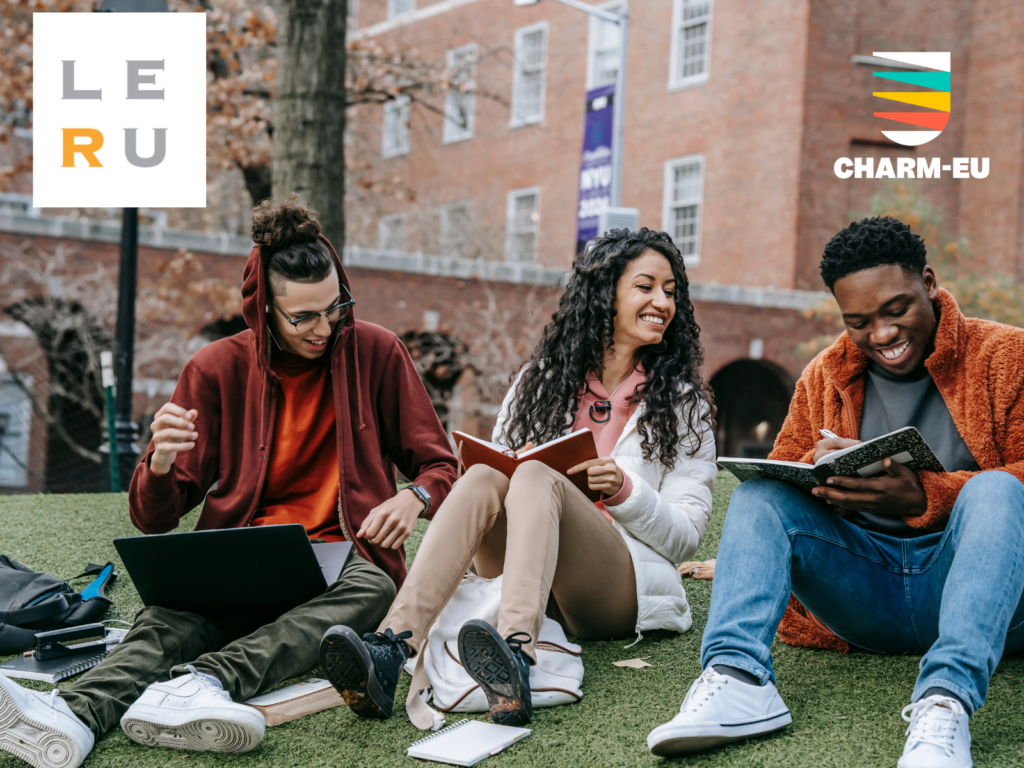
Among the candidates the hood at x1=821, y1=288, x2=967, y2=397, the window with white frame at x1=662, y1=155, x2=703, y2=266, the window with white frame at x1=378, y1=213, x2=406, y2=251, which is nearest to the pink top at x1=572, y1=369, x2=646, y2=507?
the hood at x1=821, y1=288, x2=967, y2=397

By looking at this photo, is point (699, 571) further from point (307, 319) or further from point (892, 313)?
point (307, 319)

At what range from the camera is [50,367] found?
13727 millimetres

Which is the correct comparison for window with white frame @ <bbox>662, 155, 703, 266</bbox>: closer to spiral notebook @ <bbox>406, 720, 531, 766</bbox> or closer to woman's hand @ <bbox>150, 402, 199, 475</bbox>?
woman's hand @ <bbox>150, 402, 199, 475</bbox>

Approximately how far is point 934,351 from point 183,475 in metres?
2.26

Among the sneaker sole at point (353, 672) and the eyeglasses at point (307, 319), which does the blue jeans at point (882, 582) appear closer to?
the sneaker sole at point (353, 672)

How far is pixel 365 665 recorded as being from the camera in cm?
253

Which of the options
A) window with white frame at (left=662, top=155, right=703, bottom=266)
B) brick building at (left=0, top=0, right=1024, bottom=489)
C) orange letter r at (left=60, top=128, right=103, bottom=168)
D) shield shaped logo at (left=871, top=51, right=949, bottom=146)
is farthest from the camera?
window with white frame at (left=662, top=155, right=703, bottom=266)

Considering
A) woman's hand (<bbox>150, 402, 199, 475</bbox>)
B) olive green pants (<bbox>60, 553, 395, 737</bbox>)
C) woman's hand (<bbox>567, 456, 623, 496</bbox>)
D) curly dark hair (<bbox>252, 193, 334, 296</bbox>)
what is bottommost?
olive green pants (<bbox>60, 553, 395, 737</bbox>)

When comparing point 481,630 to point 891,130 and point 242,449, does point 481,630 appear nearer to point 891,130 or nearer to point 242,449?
point 242,449

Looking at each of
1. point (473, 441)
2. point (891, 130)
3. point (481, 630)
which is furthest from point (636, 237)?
point (891, 130)

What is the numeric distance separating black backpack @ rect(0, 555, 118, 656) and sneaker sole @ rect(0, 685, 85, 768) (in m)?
0.99

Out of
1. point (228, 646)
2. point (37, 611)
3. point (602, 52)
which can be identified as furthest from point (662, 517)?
point (602, 52)

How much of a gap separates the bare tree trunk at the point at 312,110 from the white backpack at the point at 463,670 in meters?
4.62

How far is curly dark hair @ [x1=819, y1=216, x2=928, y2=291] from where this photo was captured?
9.13 ft
